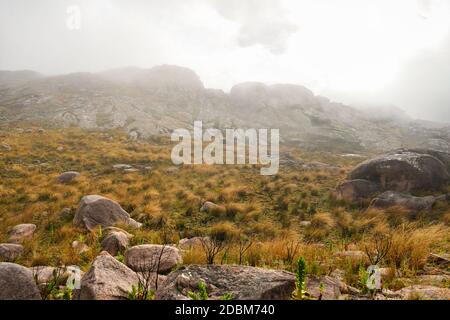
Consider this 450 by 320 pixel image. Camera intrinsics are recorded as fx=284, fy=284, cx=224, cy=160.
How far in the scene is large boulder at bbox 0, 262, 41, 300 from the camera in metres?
3.11

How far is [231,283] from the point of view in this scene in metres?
3.14

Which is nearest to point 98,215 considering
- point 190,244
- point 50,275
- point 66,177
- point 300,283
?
point 190,244

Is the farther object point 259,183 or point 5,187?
point 259,183

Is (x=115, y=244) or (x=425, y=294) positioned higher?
(x=425, y=294)

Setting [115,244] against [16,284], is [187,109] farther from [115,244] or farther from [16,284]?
[16,284]

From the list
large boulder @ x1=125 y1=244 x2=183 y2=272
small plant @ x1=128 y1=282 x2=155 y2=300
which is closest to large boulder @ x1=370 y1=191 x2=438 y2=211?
large boulder @ x1=125 y1=244 x2=183 y2=272

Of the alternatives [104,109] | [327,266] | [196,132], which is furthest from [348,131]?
[327,266]

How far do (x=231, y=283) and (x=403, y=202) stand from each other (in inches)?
386

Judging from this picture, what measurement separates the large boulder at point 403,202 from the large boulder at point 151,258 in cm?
899
